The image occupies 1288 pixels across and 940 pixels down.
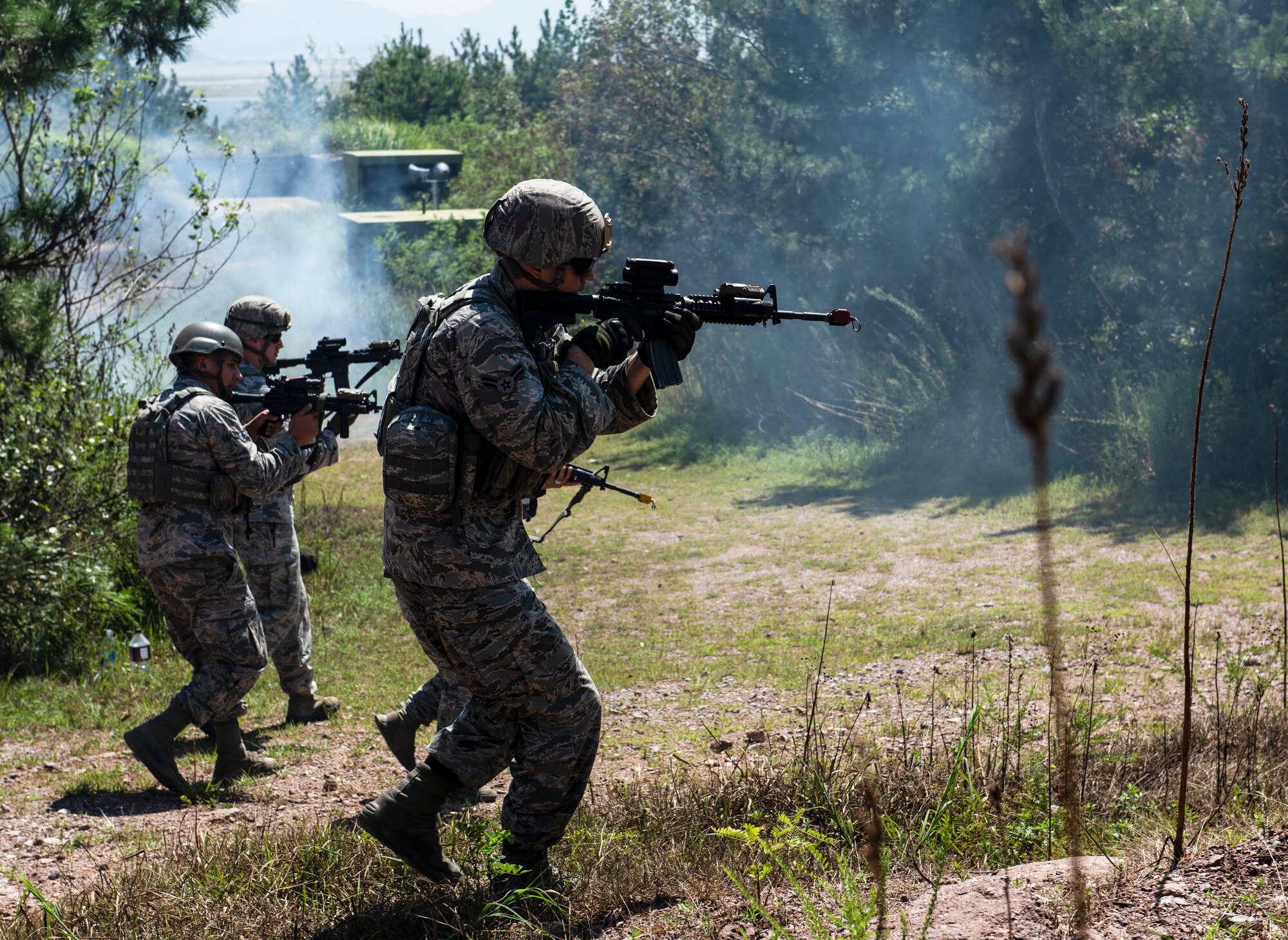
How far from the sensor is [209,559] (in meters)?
4.88

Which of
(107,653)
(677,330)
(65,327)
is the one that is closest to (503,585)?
(677,330)

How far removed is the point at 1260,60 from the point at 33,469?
32.6 ft

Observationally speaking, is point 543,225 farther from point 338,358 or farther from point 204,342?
point 338,358

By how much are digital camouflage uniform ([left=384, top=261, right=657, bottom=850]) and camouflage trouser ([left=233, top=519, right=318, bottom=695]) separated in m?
2.55

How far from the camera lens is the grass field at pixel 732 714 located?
10.7 ft

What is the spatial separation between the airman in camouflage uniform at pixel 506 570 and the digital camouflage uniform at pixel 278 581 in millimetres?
2515

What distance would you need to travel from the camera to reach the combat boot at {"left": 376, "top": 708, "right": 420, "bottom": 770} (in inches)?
182

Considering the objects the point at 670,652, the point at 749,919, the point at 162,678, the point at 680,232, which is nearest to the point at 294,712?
the point at 162,678

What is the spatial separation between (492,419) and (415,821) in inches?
44.7

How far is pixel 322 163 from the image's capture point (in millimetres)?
28578

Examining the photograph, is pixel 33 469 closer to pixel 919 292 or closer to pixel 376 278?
pixel 919 292

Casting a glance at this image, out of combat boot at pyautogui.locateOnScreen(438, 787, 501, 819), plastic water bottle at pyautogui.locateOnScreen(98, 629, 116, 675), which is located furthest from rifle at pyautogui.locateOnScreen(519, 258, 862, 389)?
plastic water bottle at pyautogui.locateOnScreen(98, 629, 116, 675)

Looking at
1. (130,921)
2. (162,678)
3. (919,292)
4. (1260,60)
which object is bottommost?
(162,678)

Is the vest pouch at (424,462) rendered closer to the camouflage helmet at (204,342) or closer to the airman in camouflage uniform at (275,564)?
the camouflage helmet at (204,342)
